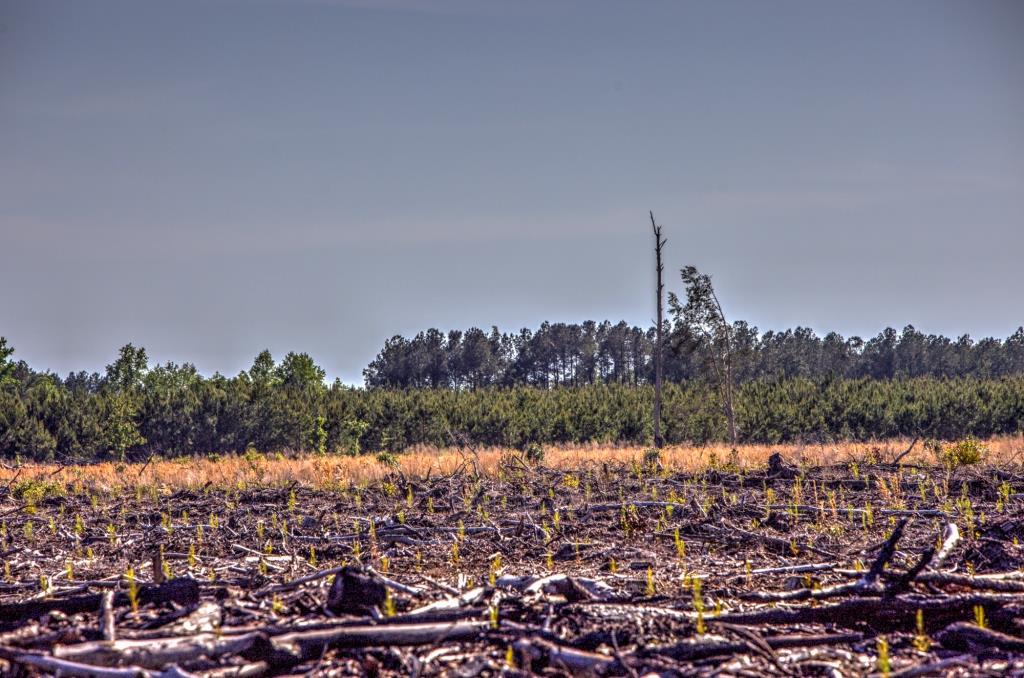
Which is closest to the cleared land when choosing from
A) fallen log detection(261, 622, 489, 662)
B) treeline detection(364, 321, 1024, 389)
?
fallen log detection(261, 622, 489, 662)

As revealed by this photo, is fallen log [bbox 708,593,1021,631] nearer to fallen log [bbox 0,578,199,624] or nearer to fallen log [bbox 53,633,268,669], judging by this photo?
fallen log [bbox 53,633,268,669]

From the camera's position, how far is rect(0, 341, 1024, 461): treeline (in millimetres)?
41031

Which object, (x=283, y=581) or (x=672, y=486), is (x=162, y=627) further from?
(x=672, y=486)

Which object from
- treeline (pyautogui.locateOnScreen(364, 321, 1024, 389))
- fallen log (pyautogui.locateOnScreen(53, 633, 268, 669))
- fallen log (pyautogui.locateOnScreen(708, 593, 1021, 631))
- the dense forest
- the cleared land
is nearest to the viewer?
fallen log (pyautogui.locateOnScreen(53, 633, 268, 669))

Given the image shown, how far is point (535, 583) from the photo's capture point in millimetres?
5617

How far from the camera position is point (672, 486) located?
11.8 meters

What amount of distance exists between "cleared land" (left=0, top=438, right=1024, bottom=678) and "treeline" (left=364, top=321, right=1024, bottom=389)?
3784 inches

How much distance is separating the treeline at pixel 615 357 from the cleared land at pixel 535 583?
9612cm

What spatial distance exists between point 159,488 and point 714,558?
1061 centimetres

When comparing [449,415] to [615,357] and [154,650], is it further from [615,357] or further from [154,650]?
[615,357]

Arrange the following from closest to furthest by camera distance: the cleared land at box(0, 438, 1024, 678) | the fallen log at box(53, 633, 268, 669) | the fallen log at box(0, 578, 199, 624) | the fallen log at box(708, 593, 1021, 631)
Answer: the fallen log at box(53, 633, 268, 669)
the cleared land at box(0, 438, 1024, 678)
the fallen log at box(708, 593, 1021, 631)
the fallen log at box(0, 578, 199, 624)

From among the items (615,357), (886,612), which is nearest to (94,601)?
(886,612)

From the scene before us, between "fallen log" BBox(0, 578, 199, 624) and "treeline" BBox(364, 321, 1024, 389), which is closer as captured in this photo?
"fallen log" BBox(0, 578, 199, 624)

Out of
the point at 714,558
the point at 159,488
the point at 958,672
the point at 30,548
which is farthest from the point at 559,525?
the point at 159,488
